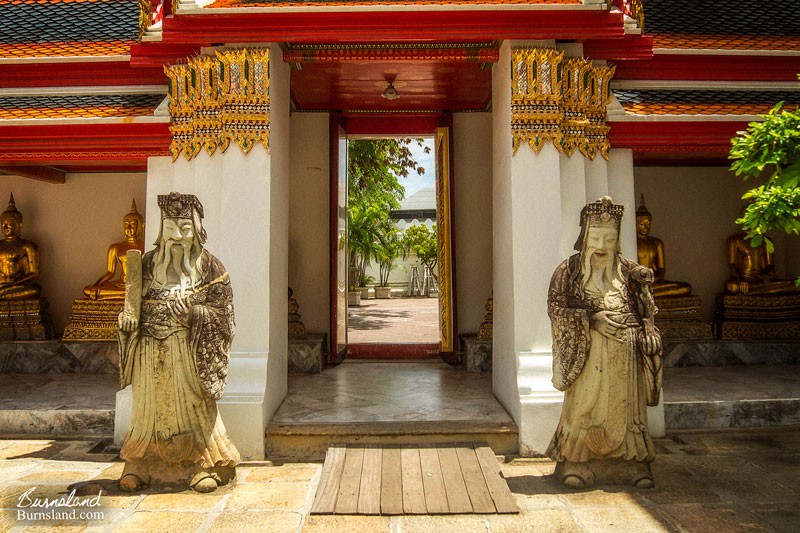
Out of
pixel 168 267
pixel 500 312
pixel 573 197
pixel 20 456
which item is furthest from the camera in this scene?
pixel 500 312

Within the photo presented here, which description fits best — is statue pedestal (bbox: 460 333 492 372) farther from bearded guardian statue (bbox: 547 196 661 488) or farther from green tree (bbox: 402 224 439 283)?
green tree (bbox: 402 224 439 283)

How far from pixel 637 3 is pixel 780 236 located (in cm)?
436

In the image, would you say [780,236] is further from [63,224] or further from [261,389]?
[63,224]

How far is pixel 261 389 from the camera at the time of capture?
13.0ft

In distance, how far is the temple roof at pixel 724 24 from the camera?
5289 millimetres

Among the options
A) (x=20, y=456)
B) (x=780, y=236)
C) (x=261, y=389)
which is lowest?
(x=20, y=456)

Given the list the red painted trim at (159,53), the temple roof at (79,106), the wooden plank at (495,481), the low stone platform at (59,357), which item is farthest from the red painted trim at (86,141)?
the wooden plank at (495,481)

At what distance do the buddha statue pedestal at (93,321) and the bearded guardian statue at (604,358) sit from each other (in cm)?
507

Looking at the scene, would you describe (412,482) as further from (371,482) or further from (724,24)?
(724,24)

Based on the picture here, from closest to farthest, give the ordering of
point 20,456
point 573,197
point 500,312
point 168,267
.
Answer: point 168,267
point 20,456
point 573,197
point 500,312

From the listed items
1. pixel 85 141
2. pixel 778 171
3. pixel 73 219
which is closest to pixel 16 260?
pixel 73 219

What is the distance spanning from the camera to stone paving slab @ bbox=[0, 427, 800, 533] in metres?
2.86

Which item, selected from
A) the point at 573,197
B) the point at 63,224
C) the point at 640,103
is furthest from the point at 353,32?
the point at 63,224

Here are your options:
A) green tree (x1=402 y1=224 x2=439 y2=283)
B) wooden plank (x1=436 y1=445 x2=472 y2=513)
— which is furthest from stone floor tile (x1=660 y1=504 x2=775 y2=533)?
green tree (x1=402 y1=224 x2=439 y2=283)
